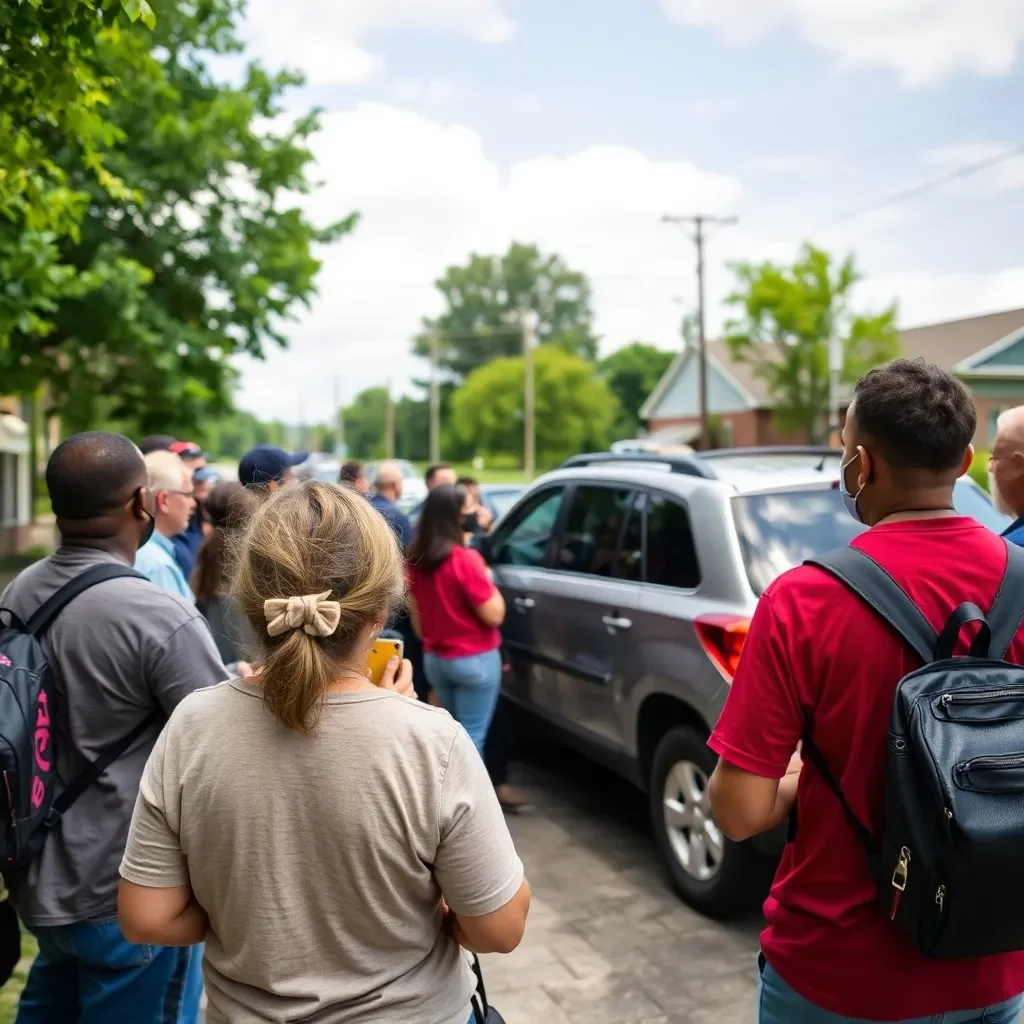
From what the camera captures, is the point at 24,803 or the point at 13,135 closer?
the point at 24,803

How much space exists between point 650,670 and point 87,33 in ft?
10.6

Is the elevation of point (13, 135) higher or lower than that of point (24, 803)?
higher

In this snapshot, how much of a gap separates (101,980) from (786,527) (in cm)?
310

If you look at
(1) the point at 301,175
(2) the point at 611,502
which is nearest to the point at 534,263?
(1) the point at 301,175

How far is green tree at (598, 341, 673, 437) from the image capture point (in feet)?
327

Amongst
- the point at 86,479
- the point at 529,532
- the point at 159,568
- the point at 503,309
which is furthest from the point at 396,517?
the point at 503,309

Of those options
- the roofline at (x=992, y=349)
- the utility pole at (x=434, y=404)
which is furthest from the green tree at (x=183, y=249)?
the utility pole at (x=434, y=404)

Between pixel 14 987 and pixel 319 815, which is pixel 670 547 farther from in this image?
pixel 319 815

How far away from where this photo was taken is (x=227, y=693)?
1688 millimetres

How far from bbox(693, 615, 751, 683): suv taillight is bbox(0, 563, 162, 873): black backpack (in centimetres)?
241

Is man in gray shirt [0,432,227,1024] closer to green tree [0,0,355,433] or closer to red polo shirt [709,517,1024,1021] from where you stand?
red polo shirt [709,517,1024,1021]

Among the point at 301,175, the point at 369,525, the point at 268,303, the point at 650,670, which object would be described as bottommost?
the point at 650,670

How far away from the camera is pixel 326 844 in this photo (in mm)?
1607

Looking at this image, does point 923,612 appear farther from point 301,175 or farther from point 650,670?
point 301,175
